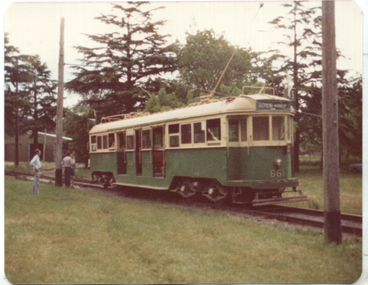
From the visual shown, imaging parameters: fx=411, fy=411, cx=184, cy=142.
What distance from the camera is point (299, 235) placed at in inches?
271

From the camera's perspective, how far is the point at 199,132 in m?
9.88

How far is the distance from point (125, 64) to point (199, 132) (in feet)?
7.85

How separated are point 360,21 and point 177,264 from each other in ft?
16.3

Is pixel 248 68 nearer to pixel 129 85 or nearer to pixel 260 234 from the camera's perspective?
pixel 129 85

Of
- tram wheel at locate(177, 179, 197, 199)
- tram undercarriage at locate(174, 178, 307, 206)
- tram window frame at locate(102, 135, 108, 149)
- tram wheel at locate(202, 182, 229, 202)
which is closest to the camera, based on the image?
tram undercarriage at locate(174, 178, 307, 206)

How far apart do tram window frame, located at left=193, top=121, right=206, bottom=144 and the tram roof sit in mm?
218

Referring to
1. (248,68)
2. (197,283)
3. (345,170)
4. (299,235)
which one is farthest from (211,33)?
(197,283)

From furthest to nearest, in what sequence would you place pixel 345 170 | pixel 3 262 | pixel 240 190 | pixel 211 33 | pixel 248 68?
pixel 240 190 → pixel 248 68 → pixel 211 33 → pixel 345 170 → pixel 3 262

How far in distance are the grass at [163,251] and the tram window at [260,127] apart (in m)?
1.88

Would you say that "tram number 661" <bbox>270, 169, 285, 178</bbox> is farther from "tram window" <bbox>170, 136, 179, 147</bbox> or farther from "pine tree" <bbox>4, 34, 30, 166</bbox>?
"pine tree" <bbox>4, 34, 30, 166</bbox>

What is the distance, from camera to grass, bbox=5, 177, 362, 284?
575 centimetres

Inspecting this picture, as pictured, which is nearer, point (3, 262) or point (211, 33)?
point (3, 262)

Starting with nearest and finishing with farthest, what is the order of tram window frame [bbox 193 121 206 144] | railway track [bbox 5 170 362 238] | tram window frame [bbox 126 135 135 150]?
railway track [bbox 5 170 362 238] < tram window frame [bbox 193 121 206 144] < tram window frame [bbox 126 135 135 150]

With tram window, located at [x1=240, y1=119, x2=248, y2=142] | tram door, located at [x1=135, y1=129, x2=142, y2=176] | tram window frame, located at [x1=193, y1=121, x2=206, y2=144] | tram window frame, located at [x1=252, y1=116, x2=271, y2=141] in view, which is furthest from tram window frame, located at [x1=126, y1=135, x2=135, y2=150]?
tram window frame, located at [x1=252, y1=116, x2=271, y2=141]
